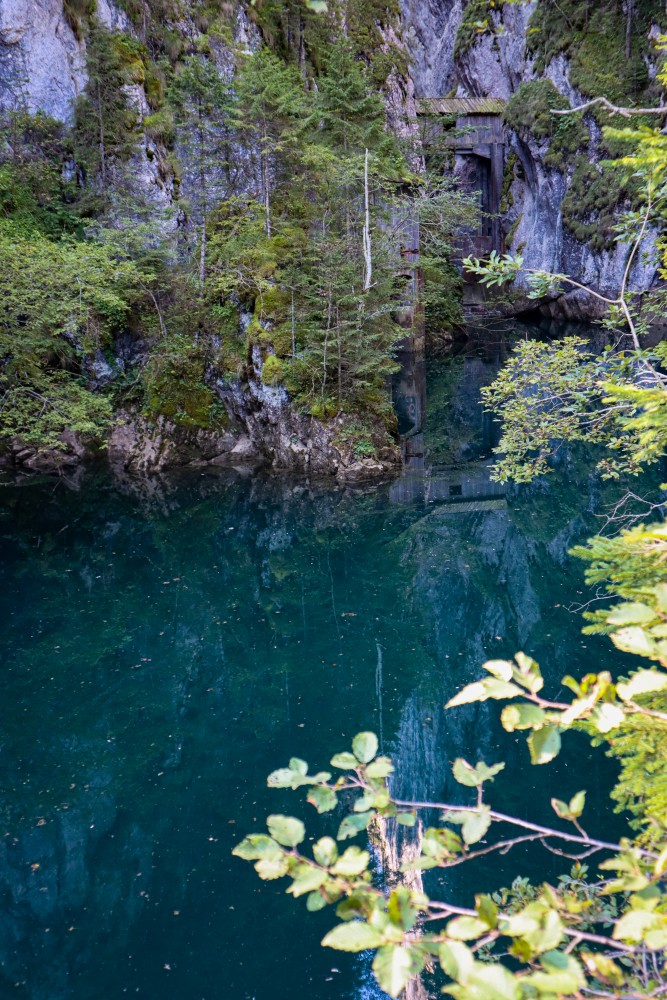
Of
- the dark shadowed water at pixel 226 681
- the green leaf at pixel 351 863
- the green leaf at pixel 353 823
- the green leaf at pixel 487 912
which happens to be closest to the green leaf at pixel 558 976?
the green leaf at pixel 487 912

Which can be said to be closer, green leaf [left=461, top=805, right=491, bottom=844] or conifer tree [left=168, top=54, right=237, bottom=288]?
green leaf [left=461, top=805, right=491, bottom=844]

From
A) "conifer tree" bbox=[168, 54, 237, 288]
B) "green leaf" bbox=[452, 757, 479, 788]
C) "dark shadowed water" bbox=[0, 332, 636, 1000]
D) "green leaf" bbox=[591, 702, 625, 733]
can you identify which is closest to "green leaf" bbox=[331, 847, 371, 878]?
"green leaf" bbox=[452, 757, 479, 788]

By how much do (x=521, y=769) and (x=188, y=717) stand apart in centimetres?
336

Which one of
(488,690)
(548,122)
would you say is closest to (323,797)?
(488,690)

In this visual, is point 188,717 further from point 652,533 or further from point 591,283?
point 591,283

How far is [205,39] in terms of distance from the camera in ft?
56.1

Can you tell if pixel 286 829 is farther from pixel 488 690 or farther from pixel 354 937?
pixel 488 690

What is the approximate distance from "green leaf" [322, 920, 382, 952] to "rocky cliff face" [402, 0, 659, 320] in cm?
2237

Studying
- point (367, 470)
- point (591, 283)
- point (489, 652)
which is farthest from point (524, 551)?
point (591, 283)

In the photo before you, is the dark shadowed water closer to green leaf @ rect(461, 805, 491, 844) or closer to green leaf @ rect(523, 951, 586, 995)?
green leaf @ rect(461, 805, 491, 844)

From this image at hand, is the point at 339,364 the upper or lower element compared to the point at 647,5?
lower

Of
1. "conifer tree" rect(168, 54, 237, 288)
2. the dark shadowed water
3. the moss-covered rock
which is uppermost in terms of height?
the moss-covered rock

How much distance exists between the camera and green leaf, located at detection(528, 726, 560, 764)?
1322 mm

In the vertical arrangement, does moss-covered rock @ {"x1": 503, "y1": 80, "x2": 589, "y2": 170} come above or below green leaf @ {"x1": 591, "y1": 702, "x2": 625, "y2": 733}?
above
